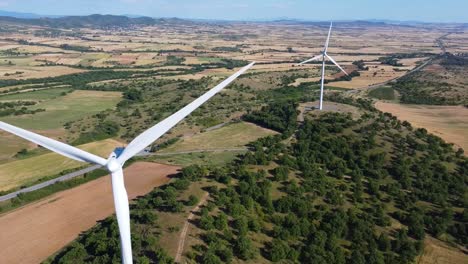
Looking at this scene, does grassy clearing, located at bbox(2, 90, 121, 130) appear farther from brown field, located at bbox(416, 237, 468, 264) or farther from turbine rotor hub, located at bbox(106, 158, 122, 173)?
brown field, located at bbox(416, 237, 468, 264)

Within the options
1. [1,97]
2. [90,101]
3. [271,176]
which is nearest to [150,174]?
[271,176]

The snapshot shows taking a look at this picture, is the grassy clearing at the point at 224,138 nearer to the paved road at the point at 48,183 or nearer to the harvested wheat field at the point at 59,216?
the harvested wheat field at the point at 59,216

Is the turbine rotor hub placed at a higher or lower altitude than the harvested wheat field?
higher

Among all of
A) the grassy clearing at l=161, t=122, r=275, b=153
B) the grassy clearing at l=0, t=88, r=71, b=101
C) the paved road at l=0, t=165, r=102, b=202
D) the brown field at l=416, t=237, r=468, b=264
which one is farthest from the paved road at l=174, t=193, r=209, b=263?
the grassy clearing at l=0, t=88, r=71, b=101

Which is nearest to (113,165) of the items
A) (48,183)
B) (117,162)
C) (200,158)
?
(117,162)

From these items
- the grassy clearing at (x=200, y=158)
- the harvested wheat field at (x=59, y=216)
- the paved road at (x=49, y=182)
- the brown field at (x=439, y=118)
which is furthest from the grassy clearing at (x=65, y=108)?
the brown field at (x=439, y=118)
